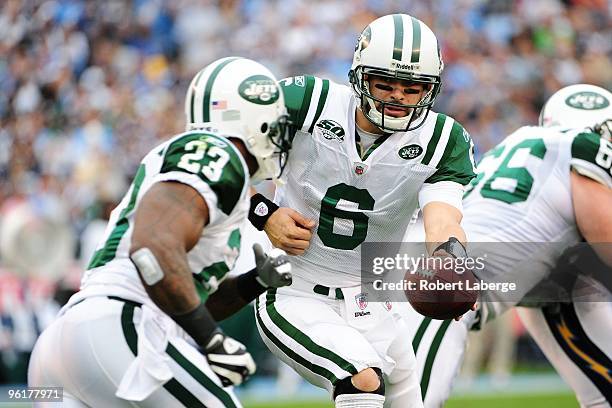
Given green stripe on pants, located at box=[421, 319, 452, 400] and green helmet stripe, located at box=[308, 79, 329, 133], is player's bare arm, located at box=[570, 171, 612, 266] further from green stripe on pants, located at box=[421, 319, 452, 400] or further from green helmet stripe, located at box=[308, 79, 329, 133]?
green helmet stripe, located at box=[308, 79, 329, 133]

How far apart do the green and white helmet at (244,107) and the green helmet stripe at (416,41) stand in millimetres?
815

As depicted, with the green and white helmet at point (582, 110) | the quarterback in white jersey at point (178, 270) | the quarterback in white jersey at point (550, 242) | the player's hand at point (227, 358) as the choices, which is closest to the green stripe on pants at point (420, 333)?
the quarterback in white jersey at point (550, 242)

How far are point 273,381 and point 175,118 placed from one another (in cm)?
370

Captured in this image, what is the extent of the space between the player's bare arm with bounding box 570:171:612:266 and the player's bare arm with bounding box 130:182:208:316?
2.48 meters

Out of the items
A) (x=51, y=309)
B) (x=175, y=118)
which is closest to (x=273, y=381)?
(x=51, y=309)

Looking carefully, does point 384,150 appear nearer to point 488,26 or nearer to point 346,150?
point 346,150

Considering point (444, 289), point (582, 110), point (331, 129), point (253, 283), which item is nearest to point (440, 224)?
point (444, 289)

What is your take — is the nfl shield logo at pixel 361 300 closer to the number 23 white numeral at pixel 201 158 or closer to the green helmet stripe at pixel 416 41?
the green helmet stripe at pixel 416 41

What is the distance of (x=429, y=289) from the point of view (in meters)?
4.40

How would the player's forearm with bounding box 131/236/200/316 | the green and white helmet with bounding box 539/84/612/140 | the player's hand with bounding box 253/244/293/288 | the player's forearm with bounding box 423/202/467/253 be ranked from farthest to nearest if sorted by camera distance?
the green and white helmet with bounding box 539/84/612/140, the player's forearm with bounding box 423/202/467/253, the player's hand with bounding box 253/244/293/288, the player's forearm with bounding box 131/236/200/316

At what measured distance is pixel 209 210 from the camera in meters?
3.56

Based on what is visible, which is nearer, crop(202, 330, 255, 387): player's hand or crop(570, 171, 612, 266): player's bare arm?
crop(202, 330, 255, 387): player's hand

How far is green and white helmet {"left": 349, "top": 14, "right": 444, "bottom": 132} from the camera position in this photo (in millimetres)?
4551

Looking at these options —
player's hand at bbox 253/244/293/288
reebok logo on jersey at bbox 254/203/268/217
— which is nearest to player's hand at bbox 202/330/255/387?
player's hand at bbox 253/244/293/288
